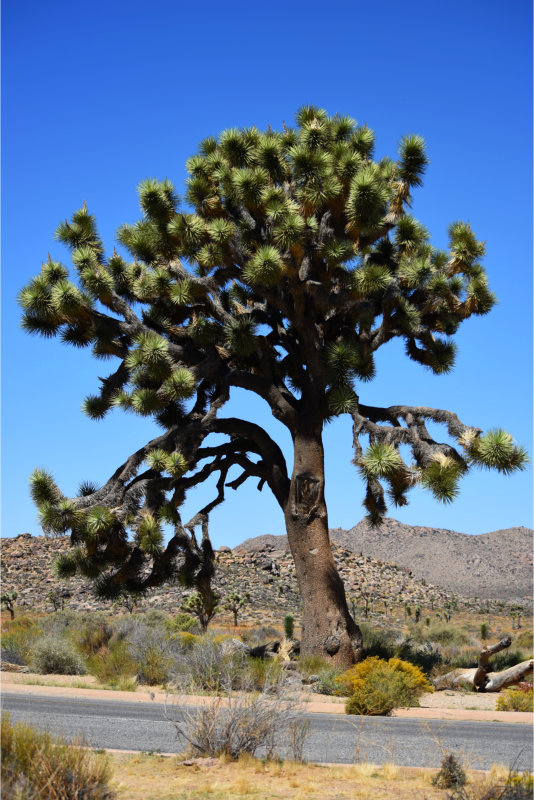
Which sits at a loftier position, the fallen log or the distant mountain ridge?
the distant mountain ridge

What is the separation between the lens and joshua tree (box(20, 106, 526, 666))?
53.0ft

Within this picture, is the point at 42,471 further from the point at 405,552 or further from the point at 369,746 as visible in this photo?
the point at 405,552

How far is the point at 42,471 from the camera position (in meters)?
15.8

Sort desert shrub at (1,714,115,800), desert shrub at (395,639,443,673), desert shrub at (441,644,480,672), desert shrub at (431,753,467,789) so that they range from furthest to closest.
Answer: desert shrub at (441,644,480,672) → desert shrub at (395,639,443,673) → desert shrub at (431,753,467,789) → desert shrub at (1,714,115,800)

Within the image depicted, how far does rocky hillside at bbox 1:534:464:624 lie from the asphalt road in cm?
3303

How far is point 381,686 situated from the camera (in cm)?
1337

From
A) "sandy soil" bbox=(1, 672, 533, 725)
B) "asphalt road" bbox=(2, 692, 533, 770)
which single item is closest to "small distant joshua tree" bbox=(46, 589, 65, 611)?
"sandy soil" bbox=(1, 672, 533, 725)

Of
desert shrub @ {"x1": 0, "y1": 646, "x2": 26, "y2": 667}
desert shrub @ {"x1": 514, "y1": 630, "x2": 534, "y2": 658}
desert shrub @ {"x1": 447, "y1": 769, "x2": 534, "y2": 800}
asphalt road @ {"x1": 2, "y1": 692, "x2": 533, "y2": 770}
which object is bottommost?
asphalt road @ {"x1": 2, "y1": 692, "x2": 533, "y2": 770}

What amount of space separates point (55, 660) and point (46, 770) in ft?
46.9

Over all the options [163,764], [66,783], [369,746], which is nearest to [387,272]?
[369,746]

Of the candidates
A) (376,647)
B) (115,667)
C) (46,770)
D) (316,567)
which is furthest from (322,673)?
(46,770)

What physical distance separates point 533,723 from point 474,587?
220 feet

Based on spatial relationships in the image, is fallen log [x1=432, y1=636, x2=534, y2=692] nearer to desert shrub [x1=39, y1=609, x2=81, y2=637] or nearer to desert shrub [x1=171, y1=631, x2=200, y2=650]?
desert shrub [x1=171, y1=631, x2=200, y2=650]

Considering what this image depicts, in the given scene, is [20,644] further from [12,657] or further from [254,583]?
[254,583]
